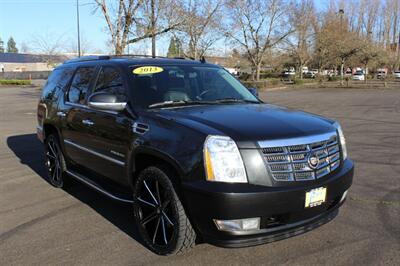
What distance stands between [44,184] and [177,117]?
3593 mm

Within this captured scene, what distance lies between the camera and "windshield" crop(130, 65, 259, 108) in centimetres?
454

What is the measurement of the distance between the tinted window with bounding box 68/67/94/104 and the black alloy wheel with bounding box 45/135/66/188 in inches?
36.0

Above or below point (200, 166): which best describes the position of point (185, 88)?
above

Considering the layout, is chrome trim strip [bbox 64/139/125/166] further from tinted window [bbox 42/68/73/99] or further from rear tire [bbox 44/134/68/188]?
tinted window [bbox 42/68/73/99]

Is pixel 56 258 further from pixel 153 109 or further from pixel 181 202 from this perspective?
pixel 153 109

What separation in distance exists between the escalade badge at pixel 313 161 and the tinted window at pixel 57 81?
3.77 meters

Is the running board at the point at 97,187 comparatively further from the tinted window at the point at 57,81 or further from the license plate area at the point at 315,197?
the license plate area at the point at 315,197

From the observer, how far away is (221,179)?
11.1ft

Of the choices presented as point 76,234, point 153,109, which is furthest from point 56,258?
point 153,109

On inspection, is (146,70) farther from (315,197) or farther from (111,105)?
(315,197)

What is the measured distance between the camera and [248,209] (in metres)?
3.35

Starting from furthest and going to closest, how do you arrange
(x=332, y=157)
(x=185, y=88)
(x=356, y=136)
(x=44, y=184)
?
(x=356, y=136) < (x=44, y=184) < (x=185, y=88) < (x=332, y=157)

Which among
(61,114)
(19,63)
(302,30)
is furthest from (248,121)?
(19,63)

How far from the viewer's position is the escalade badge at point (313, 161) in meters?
3.59
